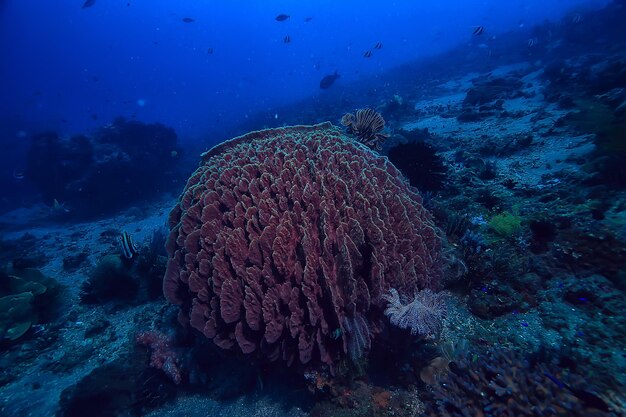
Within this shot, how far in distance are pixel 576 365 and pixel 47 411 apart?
24.6 ft

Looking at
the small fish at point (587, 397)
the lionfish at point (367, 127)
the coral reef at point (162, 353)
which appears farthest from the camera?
the lionfish at point (367, 127)

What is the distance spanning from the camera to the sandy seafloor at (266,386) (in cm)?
395

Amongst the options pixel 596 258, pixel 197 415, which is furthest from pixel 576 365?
pixel 197 415

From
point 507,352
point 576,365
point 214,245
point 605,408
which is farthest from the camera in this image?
point 214,245

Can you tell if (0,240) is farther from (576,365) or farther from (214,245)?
(576,365)

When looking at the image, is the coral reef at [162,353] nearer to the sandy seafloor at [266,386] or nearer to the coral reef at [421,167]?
the sandy seafloor at [266,386]

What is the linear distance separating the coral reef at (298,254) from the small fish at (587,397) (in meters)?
1.60

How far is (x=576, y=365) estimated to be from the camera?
3018mm

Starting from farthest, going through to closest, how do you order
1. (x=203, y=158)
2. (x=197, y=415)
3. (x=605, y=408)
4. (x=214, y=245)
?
(x=203, y=158), (x=197, y=415), (x=214, y=245), (x=605, y=408)

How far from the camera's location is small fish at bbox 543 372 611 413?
2557 millimetres

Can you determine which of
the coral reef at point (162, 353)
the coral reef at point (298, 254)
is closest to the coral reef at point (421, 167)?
the coral reef at point (298, 254)

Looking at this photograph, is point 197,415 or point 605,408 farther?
point 197,415

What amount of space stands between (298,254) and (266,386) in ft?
7.10

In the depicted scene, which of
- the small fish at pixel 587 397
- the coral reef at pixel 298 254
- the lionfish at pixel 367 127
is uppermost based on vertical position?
the lionfish at pixel 367 127
